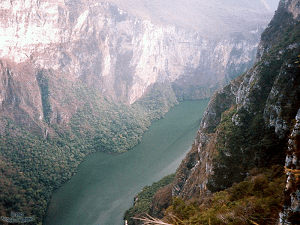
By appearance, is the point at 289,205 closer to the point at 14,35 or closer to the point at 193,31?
the point at 14,35

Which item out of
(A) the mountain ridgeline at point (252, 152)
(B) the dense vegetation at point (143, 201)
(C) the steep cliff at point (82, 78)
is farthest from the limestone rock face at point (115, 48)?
(A) the mountain ridgeline at point (252, 152)

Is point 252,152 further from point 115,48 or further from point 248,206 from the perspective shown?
point 115,48

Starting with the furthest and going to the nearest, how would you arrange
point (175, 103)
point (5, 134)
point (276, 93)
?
point (175, 103) → point (5, 134) → point (276, 93)

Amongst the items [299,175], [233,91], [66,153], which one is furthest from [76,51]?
[299,175]

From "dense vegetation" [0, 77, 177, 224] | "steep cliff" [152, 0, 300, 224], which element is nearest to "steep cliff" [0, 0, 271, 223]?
"dense vegetation" [0, 77, 177, 224]

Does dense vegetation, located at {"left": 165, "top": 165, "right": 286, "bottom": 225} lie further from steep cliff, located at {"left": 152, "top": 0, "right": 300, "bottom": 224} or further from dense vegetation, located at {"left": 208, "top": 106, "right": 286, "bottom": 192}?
dense vegetation, located at {"left": 208, "top": 106, "right": 286, "bottom": 192}
